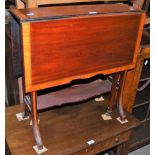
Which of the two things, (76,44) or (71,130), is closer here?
(76,44)

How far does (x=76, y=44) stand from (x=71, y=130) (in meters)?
0.64

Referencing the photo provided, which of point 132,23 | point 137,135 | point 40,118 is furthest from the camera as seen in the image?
point 137,135

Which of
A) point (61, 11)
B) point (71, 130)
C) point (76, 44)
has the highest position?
point (61, 11)

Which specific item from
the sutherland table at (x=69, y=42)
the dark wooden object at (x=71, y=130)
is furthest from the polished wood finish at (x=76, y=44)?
the dark wooden object at (x=71, y=130)

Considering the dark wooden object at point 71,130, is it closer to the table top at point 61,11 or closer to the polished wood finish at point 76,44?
the polished wood finish at point 76,44

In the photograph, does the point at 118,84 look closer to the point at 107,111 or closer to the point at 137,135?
the point at 107,111

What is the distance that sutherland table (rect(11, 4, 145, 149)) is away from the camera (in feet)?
3.95

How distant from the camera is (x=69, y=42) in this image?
4.30 ft

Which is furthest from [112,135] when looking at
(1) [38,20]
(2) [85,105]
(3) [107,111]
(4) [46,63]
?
(1) [38,20]

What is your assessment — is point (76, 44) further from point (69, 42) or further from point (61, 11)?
point (61, 11)

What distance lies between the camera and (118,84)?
1820 millimetres

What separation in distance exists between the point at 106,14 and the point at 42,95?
667mm

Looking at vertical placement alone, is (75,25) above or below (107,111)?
above

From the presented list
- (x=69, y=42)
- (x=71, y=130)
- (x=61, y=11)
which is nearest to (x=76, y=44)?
(x=69, y=42)
